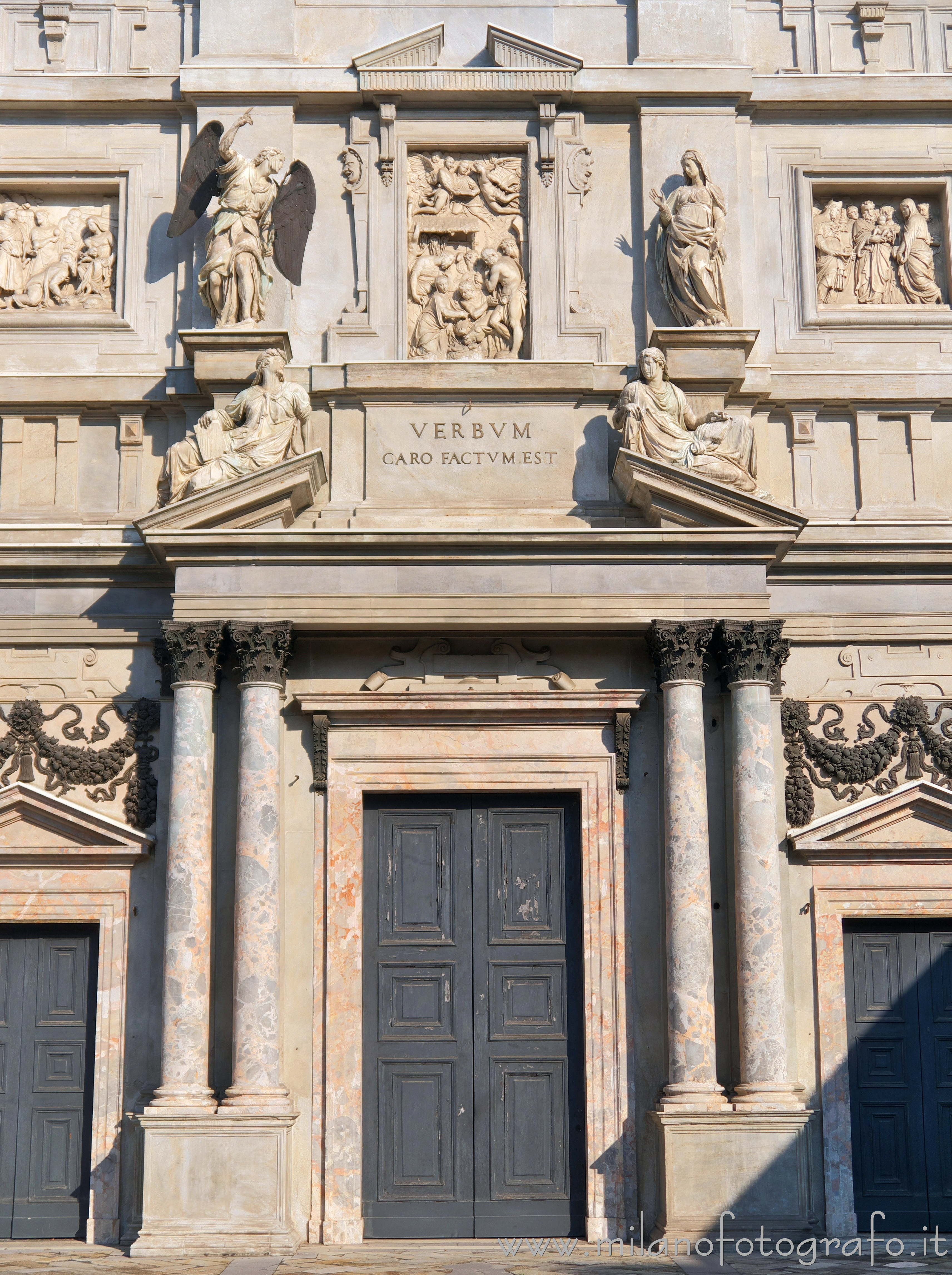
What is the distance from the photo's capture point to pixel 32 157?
1580cm

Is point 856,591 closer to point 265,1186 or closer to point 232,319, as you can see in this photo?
point 232,319

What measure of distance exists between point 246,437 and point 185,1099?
5.44m

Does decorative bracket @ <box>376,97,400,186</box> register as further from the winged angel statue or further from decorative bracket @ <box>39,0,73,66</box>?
decorative bracket @ <box>39,0,73,66</box>

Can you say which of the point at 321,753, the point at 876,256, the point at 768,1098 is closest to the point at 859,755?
the point at 768,1098

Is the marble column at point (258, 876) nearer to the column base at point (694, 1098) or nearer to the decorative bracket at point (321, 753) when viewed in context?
the decorative bracket at point (321, 753)

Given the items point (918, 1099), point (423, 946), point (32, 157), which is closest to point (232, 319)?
point (32, 157)

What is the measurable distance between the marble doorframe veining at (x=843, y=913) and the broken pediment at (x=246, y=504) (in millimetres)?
5408

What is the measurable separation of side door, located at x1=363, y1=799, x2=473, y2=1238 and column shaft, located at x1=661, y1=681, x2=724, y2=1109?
1.73 metres

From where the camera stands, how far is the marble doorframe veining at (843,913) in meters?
13.9

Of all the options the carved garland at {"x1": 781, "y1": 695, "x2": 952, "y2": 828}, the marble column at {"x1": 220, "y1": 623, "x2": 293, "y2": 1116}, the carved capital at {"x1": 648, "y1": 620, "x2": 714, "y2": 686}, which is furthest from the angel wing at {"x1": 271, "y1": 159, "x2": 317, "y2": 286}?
the carved garland at {"x1": 781, "y1": 695, "x2": 952, "y2": 828}

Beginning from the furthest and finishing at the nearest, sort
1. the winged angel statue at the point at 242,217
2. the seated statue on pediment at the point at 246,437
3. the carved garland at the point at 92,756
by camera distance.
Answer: the winged angel statue at the point at 242,217
the carved garland at the point at 92,756
the seated statue on pediment at the point at 246,437

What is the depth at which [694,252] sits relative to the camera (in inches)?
592

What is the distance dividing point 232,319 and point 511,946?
5.95 meters

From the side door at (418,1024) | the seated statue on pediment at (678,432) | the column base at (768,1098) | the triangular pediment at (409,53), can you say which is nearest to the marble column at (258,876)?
the side door at (418,1024)
